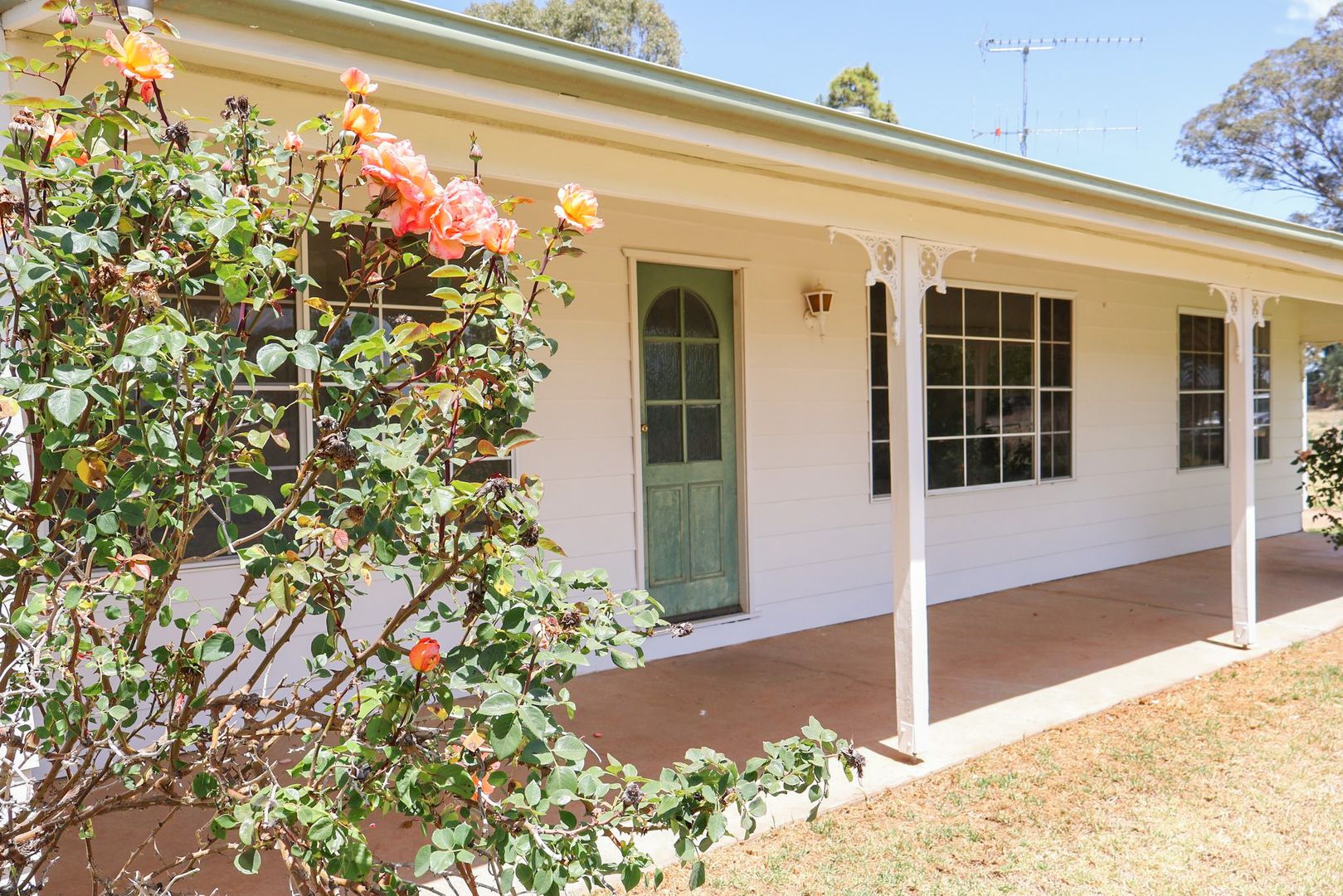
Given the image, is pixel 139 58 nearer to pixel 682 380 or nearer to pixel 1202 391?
pixel 682 380

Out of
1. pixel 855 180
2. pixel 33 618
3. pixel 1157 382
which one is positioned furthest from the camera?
pixel 1157 382

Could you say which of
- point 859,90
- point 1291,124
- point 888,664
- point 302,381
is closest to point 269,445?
point 302,381

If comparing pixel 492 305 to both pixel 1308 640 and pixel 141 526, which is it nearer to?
pixel 141 526

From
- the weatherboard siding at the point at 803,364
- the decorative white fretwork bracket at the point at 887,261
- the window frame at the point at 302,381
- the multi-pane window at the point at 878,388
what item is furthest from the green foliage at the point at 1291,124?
the window frame at the point at 302,381

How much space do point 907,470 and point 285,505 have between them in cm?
307

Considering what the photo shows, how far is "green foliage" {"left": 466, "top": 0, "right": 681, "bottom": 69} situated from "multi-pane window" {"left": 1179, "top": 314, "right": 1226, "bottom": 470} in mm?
19302

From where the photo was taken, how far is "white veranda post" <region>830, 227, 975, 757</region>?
4.23 meters

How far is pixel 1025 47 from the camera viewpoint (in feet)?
72.9

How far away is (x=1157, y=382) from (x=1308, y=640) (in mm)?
3371

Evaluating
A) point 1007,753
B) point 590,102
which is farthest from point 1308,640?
point 590,102

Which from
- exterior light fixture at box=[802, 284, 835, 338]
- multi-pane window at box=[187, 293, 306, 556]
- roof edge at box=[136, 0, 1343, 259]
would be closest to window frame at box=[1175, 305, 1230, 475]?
exterior light fixture at box=[802, 284, 835, 338]

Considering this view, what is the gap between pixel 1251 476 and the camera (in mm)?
6160

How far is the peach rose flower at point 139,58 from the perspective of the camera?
156 centimetres

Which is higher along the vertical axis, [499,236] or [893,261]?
[893,261]
